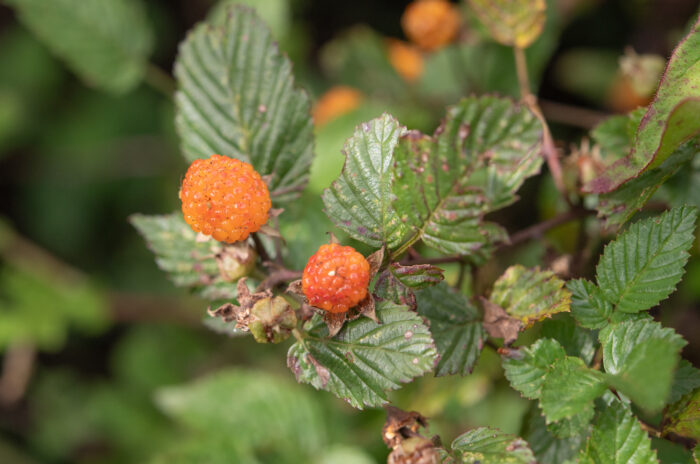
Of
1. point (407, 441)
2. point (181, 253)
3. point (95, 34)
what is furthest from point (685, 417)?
point (95, 34)

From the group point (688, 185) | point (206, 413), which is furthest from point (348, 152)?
point (206, 413)

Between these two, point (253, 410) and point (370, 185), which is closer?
point (370, 185)

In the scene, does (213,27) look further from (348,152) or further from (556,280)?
(556,280)

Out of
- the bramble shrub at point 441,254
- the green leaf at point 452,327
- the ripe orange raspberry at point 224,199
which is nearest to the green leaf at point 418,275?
the bramble shrub at point 441,254

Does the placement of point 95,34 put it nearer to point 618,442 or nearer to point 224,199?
point 224,199

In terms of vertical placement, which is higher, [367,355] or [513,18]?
[513,18]

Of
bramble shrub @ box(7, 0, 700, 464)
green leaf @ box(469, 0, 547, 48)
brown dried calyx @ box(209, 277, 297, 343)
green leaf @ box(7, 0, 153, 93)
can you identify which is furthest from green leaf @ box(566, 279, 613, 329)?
green leaf @ box(7, 0, 153, 93)
